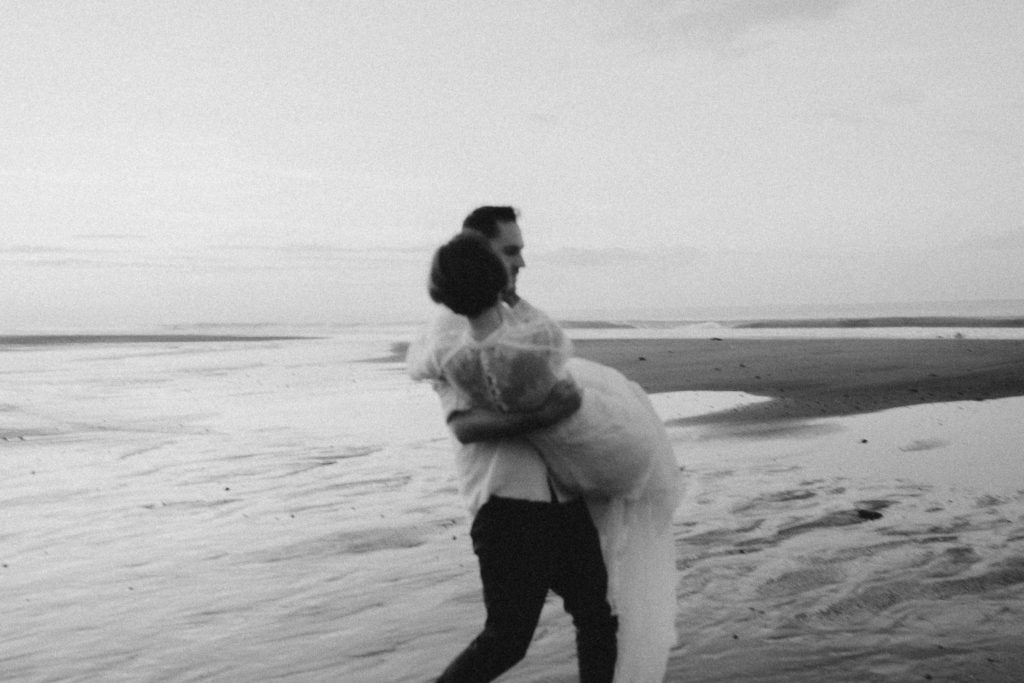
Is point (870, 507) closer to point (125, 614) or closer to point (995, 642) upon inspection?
point (995, 642)

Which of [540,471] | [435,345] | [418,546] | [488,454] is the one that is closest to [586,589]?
[540,471]

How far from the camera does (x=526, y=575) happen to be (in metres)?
3.35

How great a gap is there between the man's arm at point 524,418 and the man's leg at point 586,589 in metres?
0.31

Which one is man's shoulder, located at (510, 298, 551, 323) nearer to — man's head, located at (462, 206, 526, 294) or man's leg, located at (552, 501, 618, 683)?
man's head, located at (462, 206, 526, 294)

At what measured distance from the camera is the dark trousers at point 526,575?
10.9ft

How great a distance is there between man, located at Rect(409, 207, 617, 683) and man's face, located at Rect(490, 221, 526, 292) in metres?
0.08

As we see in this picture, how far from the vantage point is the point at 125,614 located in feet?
18.4

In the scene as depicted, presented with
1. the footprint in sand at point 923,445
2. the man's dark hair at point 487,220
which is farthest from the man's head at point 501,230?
the footprint in sand at point 923,445

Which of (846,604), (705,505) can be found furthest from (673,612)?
(705,505)

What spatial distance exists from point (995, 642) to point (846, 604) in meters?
0.80

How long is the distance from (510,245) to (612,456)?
2.43 ft

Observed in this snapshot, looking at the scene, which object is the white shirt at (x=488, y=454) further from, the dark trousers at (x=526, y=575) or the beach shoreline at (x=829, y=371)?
the beach shoreline at (x=829, y=371)

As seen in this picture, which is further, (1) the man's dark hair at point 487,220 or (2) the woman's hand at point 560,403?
(1) the man's dark hair at point 487,220

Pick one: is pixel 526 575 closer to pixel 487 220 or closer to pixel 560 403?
pixel 560 403
